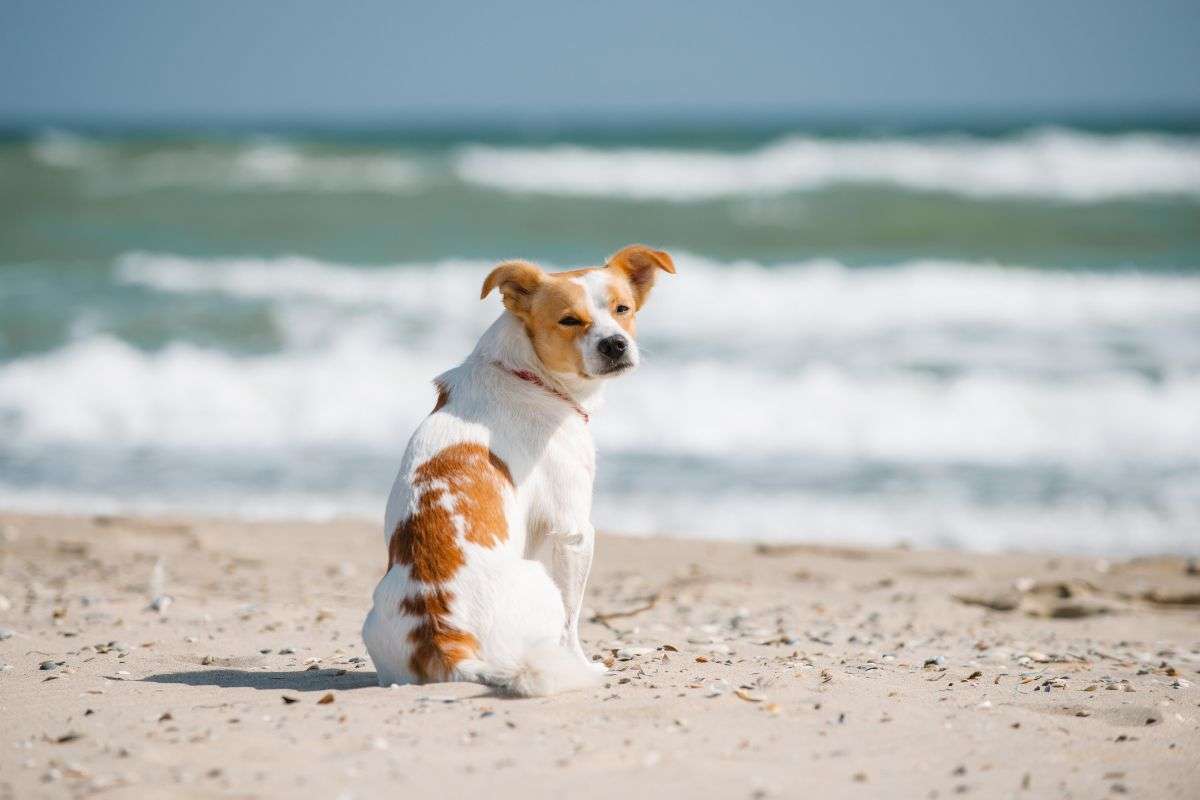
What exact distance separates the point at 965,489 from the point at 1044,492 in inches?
22.0

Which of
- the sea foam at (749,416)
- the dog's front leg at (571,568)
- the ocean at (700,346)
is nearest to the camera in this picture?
the dog's front leg at (571,568)

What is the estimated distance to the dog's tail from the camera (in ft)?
13.6

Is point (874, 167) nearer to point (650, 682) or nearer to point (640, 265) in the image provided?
point (640, 265)

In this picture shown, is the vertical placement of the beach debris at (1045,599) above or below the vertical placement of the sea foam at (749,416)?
below

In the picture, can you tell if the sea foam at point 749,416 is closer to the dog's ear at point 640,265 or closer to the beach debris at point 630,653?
the beach debris at point 630,653

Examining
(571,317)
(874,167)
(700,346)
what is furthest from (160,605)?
(874,167)

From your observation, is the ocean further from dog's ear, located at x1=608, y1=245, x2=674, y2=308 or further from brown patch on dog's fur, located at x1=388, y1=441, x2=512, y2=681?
brown patch on dog's fur, located at x1=388, y1=441, x2=512, y2=681

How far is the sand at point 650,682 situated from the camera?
11.8ft

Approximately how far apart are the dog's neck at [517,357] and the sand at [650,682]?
117 cm

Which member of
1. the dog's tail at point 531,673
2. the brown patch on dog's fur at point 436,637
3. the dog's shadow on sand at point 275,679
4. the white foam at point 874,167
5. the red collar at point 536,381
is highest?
the white foam at point 874,167

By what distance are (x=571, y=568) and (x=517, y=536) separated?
0.27 m

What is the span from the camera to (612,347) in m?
4.71

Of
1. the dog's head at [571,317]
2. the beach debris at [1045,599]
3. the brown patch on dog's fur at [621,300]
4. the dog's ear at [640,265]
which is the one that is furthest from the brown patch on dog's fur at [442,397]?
the beach debris at [1045,599]

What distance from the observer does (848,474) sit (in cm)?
923
